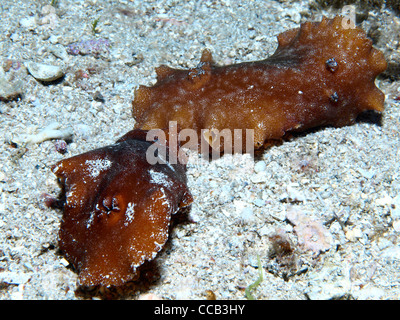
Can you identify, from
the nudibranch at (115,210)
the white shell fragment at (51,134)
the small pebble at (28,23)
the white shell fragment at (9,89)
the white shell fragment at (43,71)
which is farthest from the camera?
the small pebble at (28,23)

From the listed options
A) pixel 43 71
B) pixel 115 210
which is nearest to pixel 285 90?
pixel 115 210

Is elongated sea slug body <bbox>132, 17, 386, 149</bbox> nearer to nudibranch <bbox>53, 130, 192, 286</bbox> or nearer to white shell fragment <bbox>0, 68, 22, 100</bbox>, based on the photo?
nudibranch <bbox>53, 130, 192, 286</bbox>

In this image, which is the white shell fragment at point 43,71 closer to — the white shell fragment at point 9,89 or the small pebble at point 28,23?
the white shell fragment at point 9,89

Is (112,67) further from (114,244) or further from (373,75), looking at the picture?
(373,75)

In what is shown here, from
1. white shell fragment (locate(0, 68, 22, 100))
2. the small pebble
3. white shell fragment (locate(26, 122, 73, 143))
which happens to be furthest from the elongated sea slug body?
the small pebble

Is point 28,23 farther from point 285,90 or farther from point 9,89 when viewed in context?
point 285,90

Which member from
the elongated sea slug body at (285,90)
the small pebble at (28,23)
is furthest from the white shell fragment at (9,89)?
the elongated sea slug body at (285,90)
